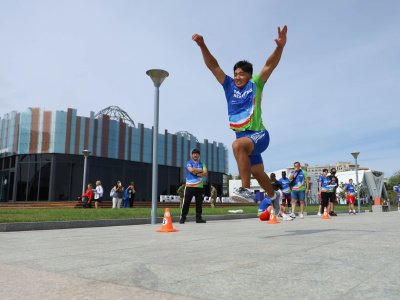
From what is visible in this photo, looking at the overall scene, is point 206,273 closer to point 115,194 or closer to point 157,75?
point 157,75

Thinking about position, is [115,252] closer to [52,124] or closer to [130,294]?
[130,294]

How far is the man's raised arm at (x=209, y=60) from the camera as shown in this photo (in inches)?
252

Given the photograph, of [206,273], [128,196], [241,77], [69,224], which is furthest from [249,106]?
[128,196]

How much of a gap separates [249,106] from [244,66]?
2.35 feet

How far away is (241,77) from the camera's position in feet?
20.4

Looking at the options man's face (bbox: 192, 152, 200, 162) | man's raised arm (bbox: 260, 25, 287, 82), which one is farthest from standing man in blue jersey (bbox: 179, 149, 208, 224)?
man's raised arm (bbox: 260, 25, 287, 82)

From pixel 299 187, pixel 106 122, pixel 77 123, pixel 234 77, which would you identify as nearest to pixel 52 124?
pixel 77 123

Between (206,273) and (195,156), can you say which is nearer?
(206,273)

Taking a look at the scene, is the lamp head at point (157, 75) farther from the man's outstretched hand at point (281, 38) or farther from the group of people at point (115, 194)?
the group of people at point (115, 194)

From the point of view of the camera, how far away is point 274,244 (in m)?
4.68

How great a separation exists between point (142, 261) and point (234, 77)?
3792mm

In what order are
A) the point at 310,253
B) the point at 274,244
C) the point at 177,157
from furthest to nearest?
1. the point at 177,157
2. the point at 274,244
3. the point at 310,253

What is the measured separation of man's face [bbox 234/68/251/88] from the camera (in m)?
6.21

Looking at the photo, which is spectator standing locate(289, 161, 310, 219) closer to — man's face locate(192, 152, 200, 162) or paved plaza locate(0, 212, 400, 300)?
man's face locate(192, 152, 200, 162)
